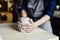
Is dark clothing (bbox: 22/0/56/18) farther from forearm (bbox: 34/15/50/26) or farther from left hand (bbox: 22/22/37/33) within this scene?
left hand (bbox: 22/22/37/33)

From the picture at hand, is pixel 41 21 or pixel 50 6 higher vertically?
pixel 50 6

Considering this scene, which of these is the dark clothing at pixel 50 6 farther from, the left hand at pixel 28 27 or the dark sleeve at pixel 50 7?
the left hand at pixel 28 27

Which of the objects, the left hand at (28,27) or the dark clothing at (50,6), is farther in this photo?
the dark clothing at (50,6)

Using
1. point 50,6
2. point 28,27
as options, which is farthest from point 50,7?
point 28,27

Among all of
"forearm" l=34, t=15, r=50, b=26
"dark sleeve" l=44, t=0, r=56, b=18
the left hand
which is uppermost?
"dark sleeve" l=44, t=0, r=56, b=18

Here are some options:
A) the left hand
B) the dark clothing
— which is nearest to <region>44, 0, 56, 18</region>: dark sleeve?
the dark clothing

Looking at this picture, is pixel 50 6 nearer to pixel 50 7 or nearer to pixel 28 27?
pixel 50 7

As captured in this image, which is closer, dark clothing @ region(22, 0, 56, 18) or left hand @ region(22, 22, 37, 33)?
left hand @ region(22, 22, 37, 33)

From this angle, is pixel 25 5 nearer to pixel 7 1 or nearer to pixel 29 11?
pixel 29 11

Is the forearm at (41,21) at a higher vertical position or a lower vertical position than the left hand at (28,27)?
higher

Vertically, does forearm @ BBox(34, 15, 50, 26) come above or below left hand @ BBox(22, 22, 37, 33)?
above

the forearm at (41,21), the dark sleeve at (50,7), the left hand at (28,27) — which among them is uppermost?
the dark sleeve at (50,7)

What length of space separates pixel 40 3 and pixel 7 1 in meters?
3.95

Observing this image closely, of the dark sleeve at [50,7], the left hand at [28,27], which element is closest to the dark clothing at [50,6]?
the dark sleeve at [50,7]
